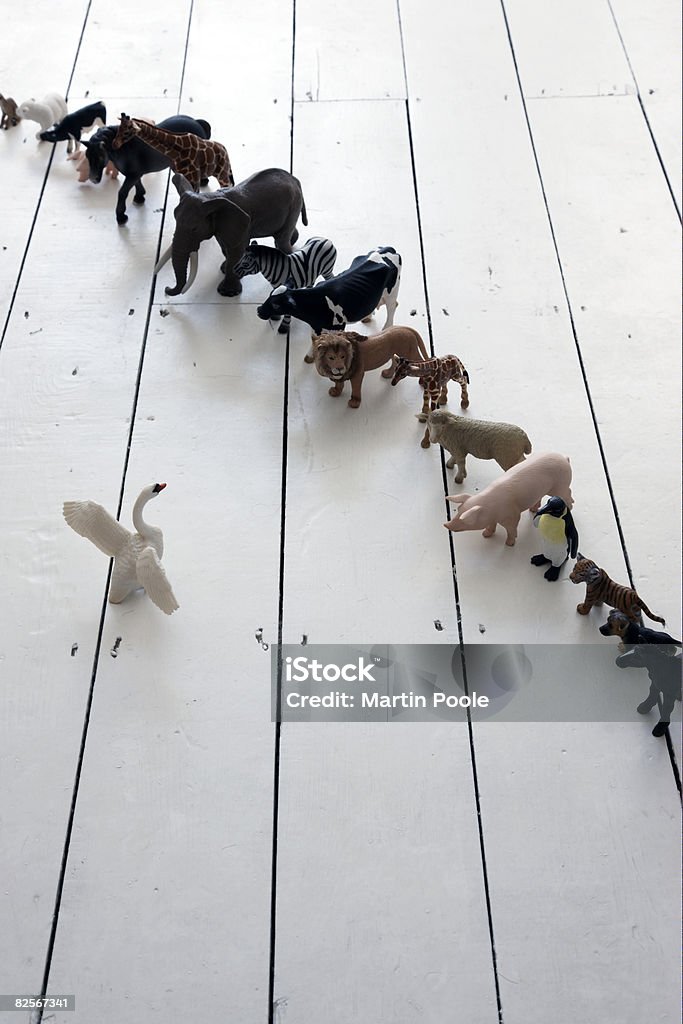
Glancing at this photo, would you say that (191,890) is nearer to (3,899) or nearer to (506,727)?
(3,899)

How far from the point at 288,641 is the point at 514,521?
36 centimetres

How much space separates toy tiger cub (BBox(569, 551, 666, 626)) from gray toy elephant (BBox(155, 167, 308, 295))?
77 cm

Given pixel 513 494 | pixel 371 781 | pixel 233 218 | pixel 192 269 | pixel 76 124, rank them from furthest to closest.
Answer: pixel 76 124
pixel 192 269
pixel 233 218
pixel 513 494
pixel 371 781

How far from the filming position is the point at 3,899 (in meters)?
1.18

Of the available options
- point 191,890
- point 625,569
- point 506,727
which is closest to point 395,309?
point 625,569

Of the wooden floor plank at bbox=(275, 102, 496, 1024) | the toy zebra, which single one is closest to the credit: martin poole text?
the wooden floor plank at bbox=(275, 102, 496, 1024)

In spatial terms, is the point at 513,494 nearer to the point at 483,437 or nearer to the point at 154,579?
the point at 483,437

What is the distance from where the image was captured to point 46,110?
2002 mm

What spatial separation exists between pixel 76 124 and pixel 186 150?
31 cm

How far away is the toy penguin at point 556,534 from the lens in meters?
1.40

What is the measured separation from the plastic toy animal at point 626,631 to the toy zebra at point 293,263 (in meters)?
0.72

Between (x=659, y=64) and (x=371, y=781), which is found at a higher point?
(x=659, y=64)

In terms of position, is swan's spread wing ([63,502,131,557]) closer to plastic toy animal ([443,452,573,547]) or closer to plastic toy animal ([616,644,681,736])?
plastic toy animal ([443,452,573,547])

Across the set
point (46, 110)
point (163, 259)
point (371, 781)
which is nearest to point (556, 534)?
point (371, 781)
